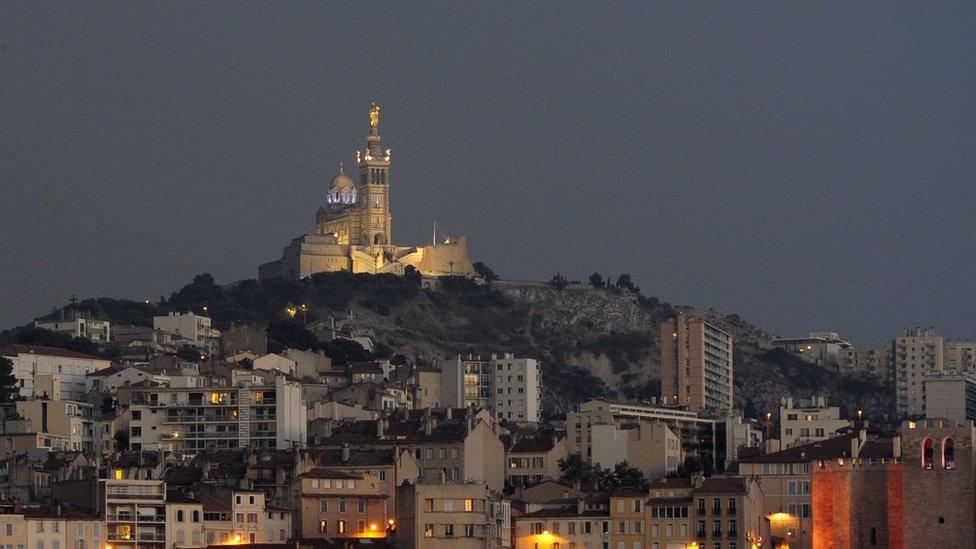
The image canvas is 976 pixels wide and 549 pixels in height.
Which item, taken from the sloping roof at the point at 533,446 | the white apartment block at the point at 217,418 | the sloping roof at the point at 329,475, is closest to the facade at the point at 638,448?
the sloping roof at the point at 533,446

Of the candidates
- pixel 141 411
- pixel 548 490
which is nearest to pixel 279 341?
pixel 141 411

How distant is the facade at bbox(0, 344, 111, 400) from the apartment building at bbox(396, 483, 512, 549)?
47.6 m

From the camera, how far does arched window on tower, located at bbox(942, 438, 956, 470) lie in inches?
3816

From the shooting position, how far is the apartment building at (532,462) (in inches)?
5241

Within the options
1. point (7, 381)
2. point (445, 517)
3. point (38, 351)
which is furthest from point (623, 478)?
point (38, 351)

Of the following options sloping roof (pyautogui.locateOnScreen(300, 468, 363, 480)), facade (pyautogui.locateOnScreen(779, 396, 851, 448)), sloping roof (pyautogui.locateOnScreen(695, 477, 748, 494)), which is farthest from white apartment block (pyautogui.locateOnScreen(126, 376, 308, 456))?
facade (pyautogui.locateOnScreen(779, 396, 851, 448))

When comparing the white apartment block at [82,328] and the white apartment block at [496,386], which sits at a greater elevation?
the white apartment block at [82,328]

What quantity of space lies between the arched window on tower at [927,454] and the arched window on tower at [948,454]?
52cm

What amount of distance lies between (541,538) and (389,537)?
325 inches

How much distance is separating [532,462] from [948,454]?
4097 cm

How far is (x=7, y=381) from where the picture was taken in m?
150

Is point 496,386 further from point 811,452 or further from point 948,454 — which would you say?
point 948,454

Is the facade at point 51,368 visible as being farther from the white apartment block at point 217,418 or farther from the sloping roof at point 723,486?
the sloping roof at point 723,486

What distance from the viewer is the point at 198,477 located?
11506 cm
